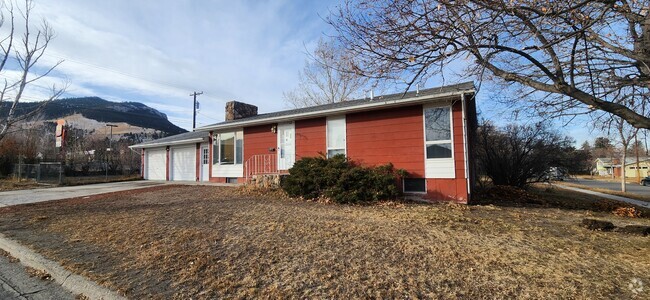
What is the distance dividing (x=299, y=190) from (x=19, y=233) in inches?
225

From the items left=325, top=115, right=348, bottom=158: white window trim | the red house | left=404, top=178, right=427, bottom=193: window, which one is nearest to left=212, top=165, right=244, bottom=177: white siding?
the red house

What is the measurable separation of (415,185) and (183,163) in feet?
44.8

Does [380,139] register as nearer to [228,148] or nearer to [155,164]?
[228,148]

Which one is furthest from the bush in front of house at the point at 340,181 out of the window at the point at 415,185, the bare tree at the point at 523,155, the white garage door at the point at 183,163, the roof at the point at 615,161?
the roof at the point at 615,161

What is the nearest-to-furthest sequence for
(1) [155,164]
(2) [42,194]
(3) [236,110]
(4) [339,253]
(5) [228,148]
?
1. (4) [339,253]
2. (2) [42,194]
3. (5) [228,148]
4. (3) [236,110]
5. (1) [155,164]

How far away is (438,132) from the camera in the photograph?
8.84m

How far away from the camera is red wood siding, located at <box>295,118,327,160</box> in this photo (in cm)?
1102

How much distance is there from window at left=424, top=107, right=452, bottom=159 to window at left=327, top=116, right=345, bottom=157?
2.80m

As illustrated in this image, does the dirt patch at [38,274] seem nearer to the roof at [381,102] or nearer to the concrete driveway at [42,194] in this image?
the roof at [381,102]

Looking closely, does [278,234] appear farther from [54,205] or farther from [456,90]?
[54,205]

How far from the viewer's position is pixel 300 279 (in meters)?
3.09

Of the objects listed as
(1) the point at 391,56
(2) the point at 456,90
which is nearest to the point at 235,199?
(1) the point at 391,56

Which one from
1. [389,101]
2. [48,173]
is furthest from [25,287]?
[48,173]

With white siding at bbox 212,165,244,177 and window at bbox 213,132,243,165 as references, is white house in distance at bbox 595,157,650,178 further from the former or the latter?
window at bbox 213,132,243,165
